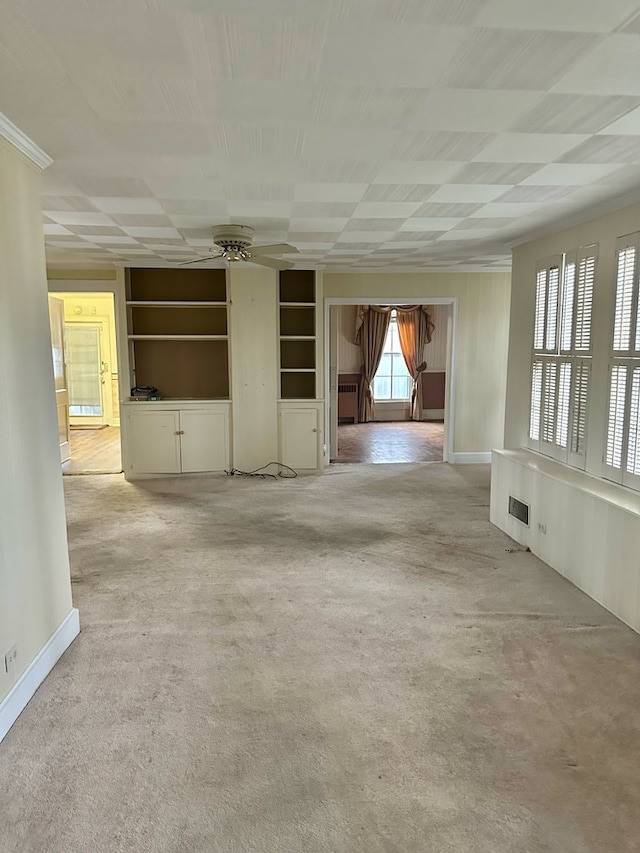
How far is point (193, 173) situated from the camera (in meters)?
2.82

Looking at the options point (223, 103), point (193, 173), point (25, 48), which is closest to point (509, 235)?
point (193, 173)

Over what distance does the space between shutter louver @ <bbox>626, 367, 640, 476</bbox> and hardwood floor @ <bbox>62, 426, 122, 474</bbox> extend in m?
5.62

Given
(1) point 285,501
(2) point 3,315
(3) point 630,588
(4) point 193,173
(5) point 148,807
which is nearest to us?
(5) point 148,807

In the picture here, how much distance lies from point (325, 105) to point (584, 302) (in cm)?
251

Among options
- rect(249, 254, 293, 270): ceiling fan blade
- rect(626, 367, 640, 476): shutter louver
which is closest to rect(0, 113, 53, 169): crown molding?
rect(249, 254, 293, 270): ceiling fan blade

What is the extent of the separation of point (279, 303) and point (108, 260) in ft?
6.30

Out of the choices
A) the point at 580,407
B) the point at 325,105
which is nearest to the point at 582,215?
the point at 580,407

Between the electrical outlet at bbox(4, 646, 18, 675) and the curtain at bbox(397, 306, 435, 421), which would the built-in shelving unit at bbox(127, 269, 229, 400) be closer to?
the electrical outlet at bbox(4, 646, 18, 675)

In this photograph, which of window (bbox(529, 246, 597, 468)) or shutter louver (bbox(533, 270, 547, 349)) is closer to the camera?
window (bbox(529, 246, 597, 468))

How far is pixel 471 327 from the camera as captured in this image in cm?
712

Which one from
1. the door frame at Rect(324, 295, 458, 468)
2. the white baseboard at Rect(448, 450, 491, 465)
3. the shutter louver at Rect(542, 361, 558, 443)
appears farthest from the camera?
the white baseboard at Rect(448, 450, 491, 465)

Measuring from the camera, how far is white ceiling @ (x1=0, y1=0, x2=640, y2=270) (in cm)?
152

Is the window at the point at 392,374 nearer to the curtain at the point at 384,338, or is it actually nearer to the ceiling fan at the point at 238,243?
the curtain at the point at 384,338

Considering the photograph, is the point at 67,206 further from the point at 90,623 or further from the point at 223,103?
the point at 90,623
